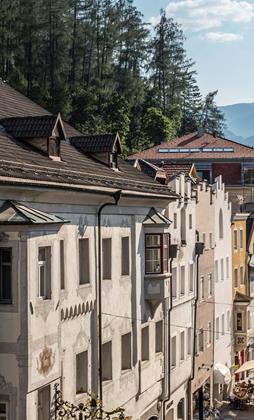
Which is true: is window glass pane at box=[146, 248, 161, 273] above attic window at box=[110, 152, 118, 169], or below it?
below

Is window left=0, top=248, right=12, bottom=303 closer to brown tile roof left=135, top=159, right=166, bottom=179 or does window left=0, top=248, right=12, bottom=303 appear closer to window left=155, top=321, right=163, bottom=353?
window left=155, top=321, right=163, bottom=353

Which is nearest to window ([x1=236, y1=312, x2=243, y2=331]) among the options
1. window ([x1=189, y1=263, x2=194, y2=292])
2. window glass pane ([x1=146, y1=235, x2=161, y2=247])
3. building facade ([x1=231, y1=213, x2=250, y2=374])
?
building facade ([x1=231, y1=213, x2=250, y2=374])

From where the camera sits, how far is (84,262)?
2598 centimetres

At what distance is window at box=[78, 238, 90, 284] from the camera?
25906 millimetres

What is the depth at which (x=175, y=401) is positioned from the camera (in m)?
37.0

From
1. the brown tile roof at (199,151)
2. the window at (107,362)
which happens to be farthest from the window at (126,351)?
the brown tile roof at (199,151)

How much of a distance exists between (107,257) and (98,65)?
3531 inches

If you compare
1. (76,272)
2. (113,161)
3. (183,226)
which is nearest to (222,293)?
(183,226)

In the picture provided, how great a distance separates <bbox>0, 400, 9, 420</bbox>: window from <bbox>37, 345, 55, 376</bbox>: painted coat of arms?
3.31 ft

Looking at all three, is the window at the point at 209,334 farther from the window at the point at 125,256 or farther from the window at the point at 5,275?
the window at the point at 5,275

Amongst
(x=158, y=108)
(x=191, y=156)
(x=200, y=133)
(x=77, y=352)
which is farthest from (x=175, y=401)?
(x=158, y=108)

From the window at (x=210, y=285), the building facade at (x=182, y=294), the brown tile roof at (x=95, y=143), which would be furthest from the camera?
the window at (x=210, y=285)

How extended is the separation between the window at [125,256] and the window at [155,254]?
2011 millimetres

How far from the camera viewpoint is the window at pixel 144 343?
31.6 metres
